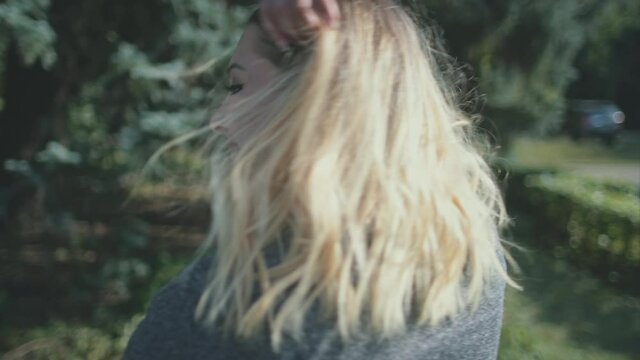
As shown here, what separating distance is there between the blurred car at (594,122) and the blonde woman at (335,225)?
3568 cm

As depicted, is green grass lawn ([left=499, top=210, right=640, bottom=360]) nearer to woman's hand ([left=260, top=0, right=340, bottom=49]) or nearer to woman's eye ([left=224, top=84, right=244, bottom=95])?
woman's eye ([left=224, top=84, right=244, bottom=95])

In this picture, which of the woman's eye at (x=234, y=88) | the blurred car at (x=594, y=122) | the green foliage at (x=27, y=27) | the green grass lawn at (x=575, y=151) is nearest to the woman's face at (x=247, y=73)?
the woman's eye at (x=234, y=88)

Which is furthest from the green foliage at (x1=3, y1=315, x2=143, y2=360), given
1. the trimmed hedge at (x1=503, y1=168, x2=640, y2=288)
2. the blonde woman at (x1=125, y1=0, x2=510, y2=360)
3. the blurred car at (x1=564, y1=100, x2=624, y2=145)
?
the blurred car at (x1=564, y1=100, x2=624, y2=145)

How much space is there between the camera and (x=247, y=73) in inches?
51.9

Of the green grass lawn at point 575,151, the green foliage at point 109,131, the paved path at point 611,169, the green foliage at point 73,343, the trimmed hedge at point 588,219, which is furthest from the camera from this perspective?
the green grass lawn at point 575,151

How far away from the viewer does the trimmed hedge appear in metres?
8.90

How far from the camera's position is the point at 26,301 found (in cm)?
677

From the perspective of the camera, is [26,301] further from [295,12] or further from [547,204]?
[547,204]

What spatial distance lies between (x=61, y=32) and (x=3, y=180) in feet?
3.24

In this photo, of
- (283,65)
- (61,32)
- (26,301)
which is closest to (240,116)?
A: (283,65)

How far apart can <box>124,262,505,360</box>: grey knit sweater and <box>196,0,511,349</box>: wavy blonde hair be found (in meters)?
0.02

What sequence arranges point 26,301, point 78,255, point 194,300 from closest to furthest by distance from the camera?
point 194,300
point 78,255
point 26,301

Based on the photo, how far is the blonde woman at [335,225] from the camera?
113 cm

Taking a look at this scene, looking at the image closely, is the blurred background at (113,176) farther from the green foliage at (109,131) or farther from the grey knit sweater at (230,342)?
the grey knit sweater at (230,342)
